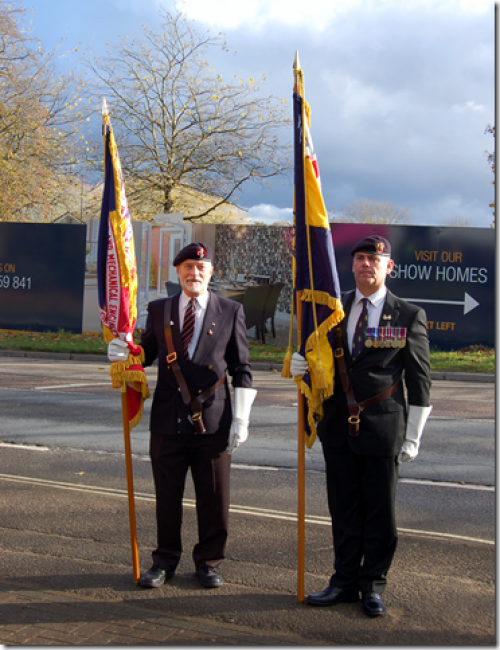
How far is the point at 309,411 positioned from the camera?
Answer: 3.77m

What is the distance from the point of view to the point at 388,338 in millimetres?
3602

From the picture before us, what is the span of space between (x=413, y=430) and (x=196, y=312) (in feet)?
4.72

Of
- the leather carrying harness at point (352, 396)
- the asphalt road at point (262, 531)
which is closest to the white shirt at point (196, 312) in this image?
the leather carrying harness at point (352, 396)

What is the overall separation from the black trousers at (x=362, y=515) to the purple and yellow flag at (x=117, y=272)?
4.19ft

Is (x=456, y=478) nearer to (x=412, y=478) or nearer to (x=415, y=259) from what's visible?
(x=412, y=478)

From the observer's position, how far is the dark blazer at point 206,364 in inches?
152

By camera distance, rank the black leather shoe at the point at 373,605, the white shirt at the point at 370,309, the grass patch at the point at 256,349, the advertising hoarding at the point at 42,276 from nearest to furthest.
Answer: the black leather shoe at the point at 373,605 < the white shirt at the point at 370,309 < the grass patch at the point at 256,349 < the advertising hoarding at the point at 42,276

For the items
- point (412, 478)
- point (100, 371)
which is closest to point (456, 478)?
point (412, 478)

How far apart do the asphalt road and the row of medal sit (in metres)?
1.45

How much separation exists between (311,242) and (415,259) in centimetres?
1557

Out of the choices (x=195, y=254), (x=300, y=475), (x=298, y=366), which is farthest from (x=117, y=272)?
(x=300, y=475)

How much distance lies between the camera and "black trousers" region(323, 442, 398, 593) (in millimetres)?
3582

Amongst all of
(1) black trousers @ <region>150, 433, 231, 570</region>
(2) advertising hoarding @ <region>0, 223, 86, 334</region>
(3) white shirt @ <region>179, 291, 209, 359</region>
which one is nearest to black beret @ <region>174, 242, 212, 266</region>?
(3) white shirt @ <region>179, 291, 209, 359</region>

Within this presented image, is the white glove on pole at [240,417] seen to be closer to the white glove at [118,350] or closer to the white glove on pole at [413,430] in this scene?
the white glove at [118,350]
